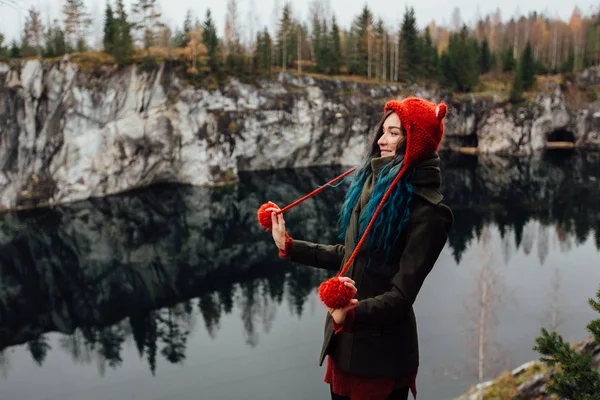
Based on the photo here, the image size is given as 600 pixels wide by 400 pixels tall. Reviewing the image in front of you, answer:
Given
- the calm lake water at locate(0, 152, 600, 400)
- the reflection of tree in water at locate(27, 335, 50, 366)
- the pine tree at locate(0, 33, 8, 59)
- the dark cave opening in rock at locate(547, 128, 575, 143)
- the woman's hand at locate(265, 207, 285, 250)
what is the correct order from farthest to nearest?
1. the dark cave opening in rock at locate(547, 128, 575, 143)
2. the pine tree at locate(0, 33, 8, 59)
3. the reflection of tree in water at locate(27, 335, 50, 366)
4. the calm lake water at locate(0, 152, 600, 400)
5. the woman's hand at locate(265, 207, 285, 250)

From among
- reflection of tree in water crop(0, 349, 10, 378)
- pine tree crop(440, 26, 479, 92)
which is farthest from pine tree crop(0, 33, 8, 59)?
pine tree crop(440, 26, 479, 92)

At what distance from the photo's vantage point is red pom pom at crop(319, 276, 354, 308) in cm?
241

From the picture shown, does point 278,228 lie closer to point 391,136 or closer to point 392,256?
point 392,256

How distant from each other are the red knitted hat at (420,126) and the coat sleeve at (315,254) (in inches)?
36.1

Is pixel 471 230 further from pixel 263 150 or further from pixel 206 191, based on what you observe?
pixel 263 150

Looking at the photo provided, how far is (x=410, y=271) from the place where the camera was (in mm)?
2594

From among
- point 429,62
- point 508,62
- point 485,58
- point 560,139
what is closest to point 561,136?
point 560,139

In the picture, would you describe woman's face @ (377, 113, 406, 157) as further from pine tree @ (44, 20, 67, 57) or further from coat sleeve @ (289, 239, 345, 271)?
pine tree @ (44, 20, 67, 57)

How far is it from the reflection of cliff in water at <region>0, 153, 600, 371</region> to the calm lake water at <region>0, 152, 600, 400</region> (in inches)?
4.4

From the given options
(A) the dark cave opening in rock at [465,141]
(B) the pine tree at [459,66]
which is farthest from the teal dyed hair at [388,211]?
(A) the dark cave opening in rock at [465,141]

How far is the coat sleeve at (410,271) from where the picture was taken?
8.36 feet

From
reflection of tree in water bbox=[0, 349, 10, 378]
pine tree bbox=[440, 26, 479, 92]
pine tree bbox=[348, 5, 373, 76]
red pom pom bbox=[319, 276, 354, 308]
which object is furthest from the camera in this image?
pine tree bbox=[440, 26, 479, 92]

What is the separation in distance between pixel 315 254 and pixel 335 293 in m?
0.97

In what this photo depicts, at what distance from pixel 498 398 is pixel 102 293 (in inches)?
752
